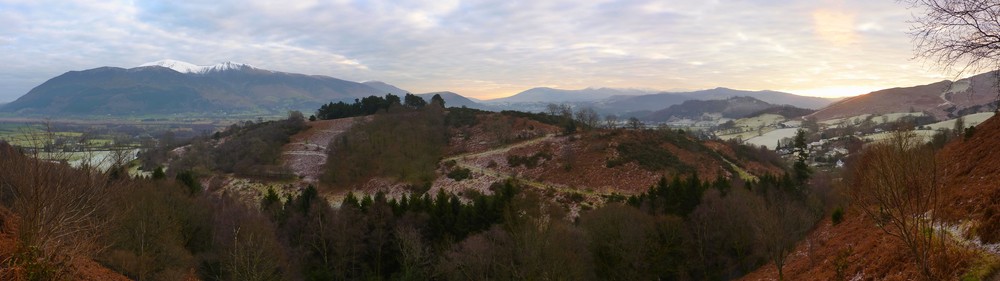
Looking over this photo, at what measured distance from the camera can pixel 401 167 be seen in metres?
61.3

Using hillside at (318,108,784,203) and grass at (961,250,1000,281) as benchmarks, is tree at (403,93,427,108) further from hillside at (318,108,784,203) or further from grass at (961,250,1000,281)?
grass at (961,250,1000,281)

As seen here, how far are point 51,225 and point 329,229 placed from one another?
2088 cm

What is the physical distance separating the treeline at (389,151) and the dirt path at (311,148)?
2648 millimetres

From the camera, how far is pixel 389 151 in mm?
65250

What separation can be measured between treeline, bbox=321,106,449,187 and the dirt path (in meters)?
2.65

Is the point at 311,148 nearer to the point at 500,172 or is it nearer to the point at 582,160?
the point at 500,172

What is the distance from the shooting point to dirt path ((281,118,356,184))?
67.4 meters

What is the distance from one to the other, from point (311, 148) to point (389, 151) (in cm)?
1847

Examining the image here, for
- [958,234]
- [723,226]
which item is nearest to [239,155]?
[723,226]

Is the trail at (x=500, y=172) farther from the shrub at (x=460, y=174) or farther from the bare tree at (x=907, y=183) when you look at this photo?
→ the bare tree at (x=907, y=183)

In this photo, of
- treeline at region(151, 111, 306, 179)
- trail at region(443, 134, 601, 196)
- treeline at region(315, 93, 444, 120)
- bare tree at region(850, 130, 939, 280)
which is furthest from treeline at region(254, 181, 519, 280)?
treeline at region(315, 93, 444, 120)

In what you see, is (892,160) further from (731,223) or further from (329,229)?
(329,229)

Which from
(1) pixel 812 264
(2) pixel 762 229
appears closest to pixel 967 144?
(1) pixel 812 264

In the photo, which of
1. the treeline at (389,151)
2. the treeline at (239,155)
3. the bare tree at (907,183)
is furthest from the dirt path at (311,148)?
the bare tree at (907,183)
